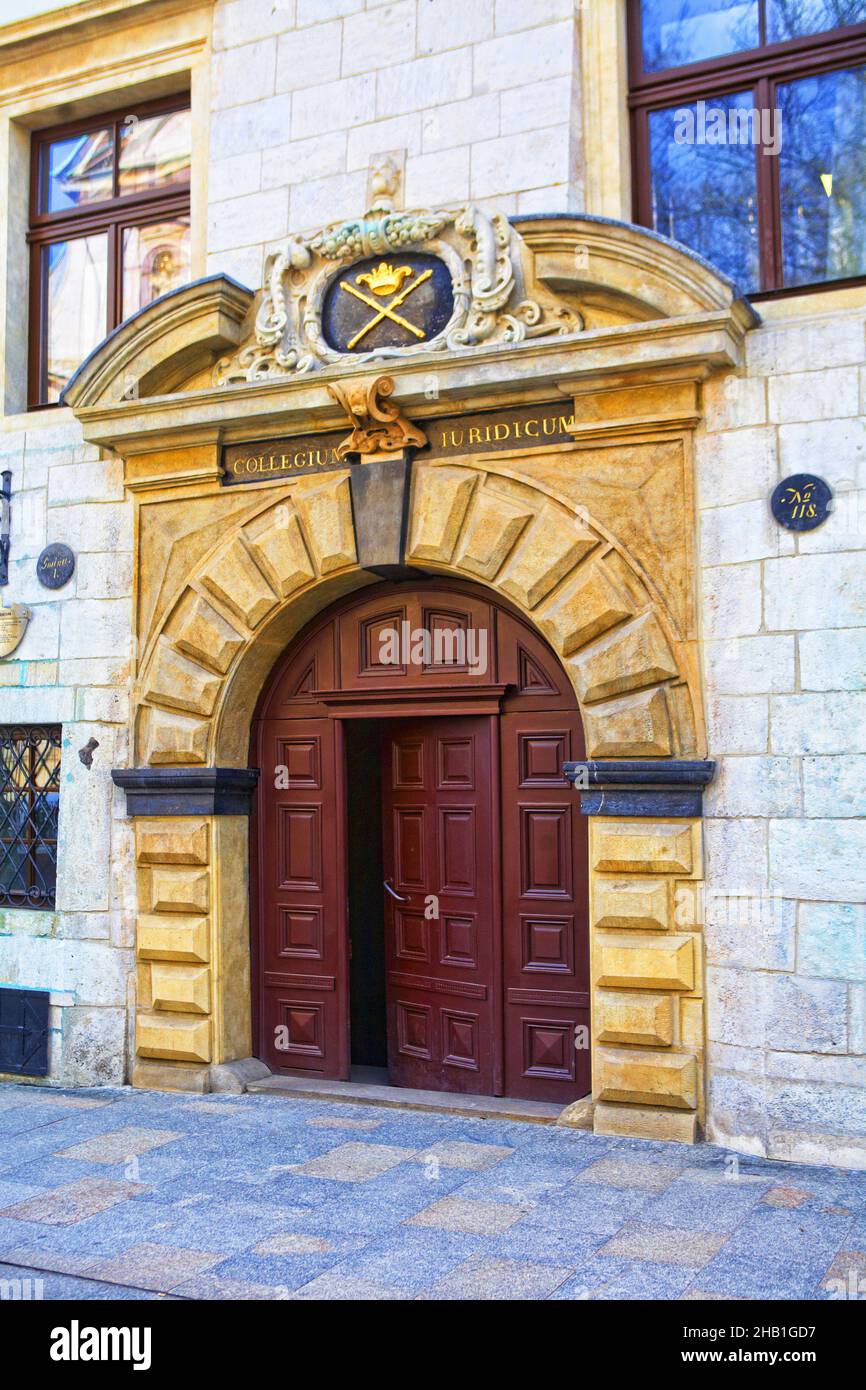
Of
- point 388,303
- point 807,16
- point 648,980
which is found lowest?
point 648,980

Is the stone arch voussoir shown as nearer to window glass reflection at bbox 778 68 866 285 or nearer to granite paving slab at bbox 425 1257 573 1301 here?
window glass reflection at bbox 778 68 866 285

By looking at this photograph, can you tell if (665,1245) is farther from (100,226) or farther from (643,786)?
(100,226)

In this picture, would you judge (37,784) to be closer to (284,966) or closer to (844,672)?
(284,966)

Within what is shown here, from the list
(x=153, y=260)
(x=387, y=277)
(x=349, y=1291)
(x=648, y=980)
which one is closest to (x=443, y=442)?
(x=387, y=277)

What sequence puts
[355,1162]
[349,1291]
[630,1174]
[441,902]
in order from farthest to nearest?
[441,902]
[355,1162]
[630,1174]
[349,1291]

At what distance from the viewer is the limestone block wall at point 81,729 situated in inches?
299

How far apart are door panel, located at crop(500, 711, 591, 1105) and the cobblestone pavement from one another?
400 mm

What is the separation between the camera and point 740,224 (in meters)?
6.61

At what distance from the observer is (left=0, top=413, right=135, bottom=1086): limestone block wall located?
7.59 m

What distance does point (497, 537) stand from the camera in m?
6.63

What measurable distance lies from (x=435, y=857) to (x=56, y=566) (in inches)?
114

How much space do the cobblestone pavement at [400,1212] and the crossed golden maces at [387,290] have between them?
4.10 meters

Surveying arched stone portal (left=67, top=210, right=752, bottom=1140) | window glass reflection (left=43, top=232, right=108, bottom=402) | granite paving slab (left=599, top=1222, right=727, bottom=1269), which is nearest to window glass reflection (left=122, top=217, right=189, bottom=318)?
window glass reflection (left=43, top=232, right=108, bottom=402)

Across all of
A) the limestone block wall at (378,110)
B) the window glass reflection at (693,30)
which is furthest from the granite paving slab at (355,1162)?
the window glass reflection at (693,30)
